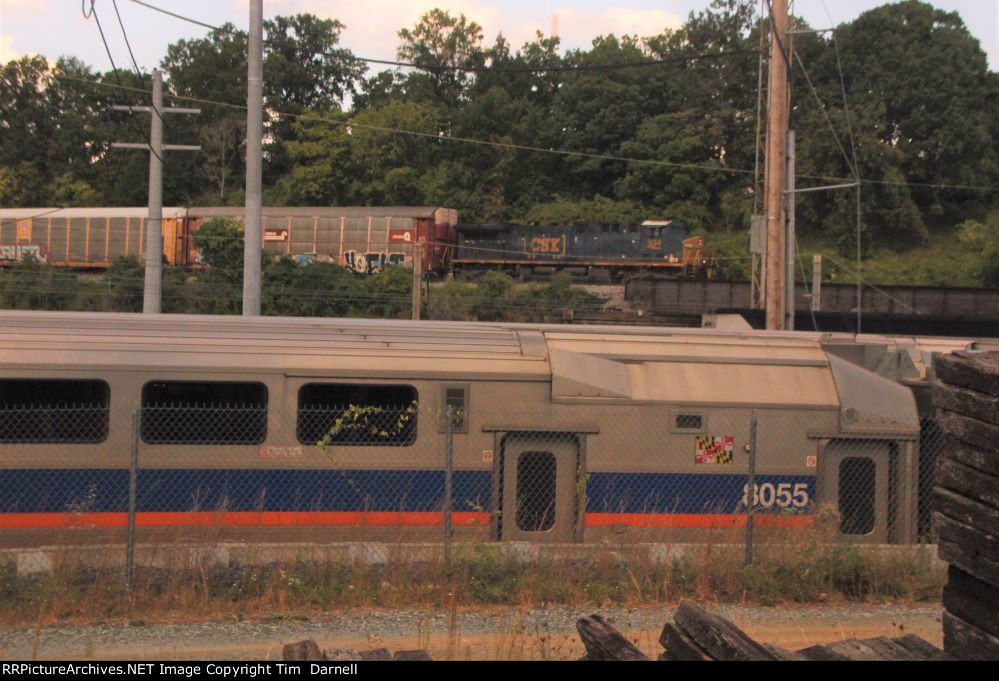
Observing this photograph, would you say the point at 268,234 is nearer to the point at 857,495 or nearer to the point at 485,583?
the point at 857,495

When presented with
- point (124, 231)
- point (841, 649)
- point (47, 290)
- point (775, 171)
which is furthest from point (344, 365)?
point (124, 231)

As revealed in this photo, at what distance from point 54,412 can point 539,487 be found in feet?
15.7

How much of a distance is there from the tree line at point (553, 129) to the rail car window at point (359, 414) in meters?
50.3

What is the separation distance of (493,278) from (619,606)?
3305cm

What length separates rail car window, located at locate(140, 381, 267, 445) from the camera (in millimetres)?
9550

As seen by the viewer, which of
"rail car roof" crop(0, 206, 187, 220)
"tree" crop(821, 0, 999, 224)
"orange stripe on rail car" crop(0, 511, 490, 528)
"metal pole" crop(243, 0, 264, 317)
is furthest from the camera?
"tree" crop(821, 0, 999, 224)

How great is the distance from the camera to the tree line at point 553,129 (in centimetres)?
6153

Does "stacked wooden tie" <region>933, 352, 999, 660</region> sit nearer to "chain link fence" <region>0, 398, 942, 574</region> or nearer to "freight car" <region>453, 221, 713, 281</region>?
"chain link fence" <region>0, 398, 942, 574</region>

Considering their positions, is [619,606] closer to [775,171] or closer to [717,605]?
[717,605]

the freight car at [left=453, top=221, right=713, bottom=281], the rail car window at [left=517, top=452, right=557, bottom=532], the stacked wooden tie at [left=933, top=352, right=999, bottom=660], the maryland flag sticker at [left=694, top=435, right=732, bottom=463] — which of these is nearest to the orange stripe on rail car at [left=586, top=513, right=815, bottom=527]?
the rail car window at [left=517, top=452, right=557, bottom=532]

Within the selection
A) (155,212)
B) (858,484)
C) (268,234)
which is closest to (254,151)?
(155,212)

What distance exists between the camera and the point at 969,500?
4.75 m

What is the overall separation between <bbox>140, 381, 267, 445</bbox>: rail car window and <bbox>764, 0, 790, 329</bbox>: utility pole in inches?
375

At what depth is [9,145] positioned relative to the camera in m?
69.6
